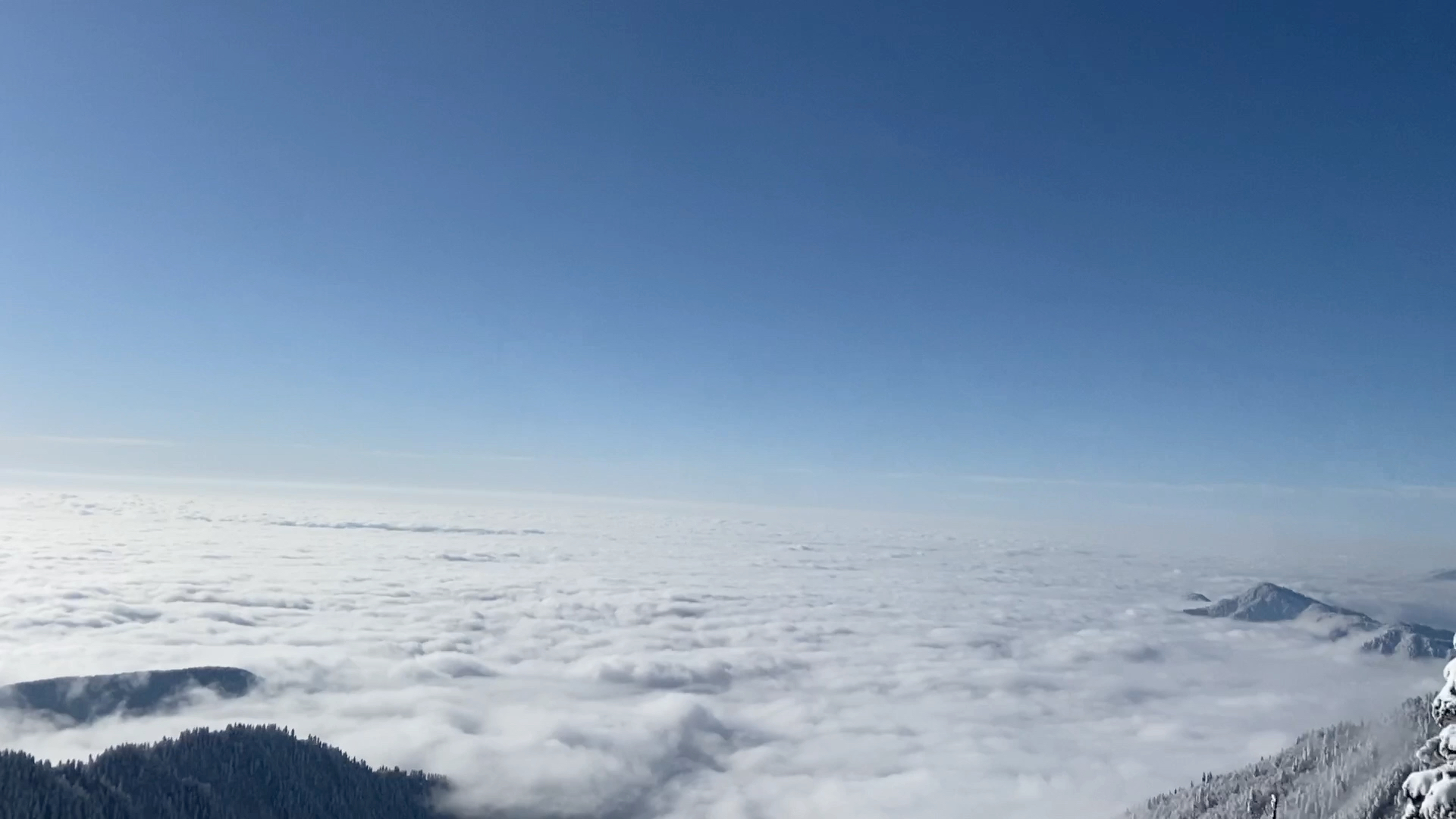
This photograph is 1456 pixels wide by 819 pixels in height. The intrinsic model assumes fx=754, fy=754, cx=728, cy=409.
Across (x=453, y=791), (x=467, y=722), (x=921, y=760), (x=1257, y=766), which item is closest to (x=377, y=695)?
(x=467, y=722)

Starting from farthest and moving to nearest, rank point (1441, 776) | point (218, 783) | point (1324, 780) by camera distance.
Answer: point (218, 783) < point (1324, 780) < point (1441, 776)

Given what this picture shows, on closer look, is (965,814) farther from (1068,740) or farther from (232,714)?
(232,714)

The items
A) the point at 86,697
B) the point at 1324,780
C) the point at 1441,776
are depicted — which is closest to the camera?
the point at 1441,776

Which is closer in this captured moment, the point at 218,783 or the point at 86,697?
the point at 218,783

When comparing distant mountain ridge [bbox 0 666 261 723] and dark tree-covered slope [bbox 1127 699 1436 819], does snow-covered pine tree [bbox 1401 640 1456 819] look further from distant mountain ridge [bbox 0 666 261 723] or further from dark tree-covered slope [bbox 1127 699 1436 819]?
distant mountain ridge [bbox 0 666 261 723]

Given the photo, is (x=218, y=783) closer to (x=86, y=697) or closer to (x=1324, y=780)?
(x=86, y=697)

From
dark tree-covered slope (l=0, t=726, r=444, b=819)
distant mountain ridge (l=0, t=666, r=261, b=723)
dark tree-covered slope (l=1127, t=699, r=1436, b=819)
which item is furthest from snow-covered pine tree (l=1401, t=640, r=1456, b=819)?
distant mountain ridge (l=0, t=666, r=261, b=723)

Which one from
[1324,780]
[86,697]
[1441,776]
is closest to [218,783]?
[86,697]

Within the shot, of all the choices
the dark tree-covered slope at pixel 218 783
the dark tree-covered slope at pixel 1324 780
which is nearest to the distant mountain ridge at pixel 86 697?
the dark tree-covered slope at pixel 218 783
